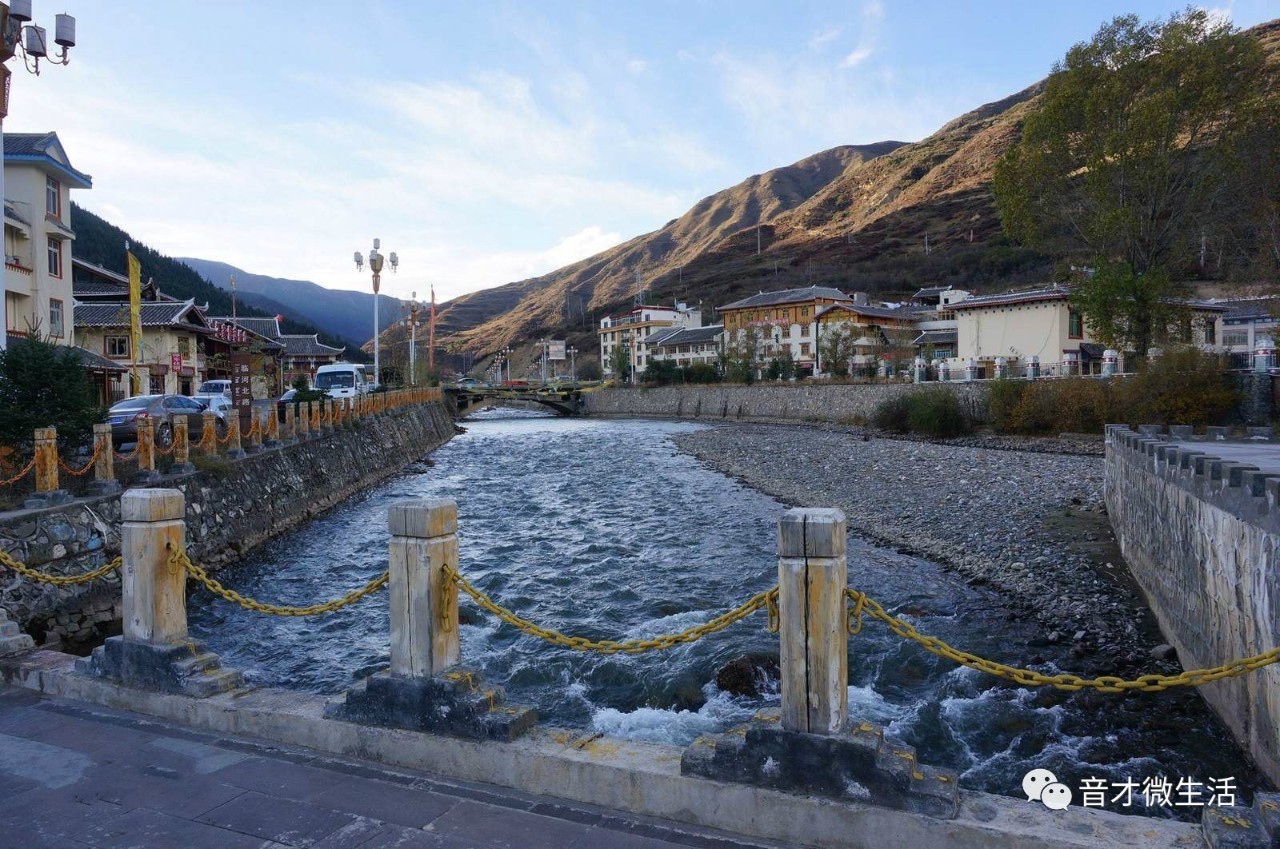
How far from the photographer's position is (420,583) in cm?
474

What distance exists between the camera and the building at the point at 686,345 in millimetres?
88000

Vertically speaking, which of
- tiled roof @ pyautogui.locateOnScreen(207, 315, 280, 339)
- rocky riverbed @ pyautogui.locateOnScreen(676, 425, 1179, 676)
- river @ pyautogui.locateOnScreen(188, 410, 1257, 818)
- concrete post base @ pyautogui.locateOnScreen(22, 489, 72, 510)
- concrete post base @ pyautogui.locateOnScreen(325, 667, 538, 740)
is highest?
tiled roof @ pyautogui.locateOnScreen(207, 315, 280, 339)

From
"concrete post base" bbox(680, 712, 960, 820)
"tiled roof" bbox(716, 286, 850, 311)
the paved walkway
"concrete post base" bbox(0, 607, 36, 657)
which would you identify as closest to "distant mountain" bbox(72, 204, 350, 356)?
"tiled roof" bbox(716, 286, 850, 311)

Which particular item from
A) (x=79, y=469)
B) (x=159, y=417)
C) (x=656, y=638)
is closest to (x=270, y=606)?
(x=656, y=638)

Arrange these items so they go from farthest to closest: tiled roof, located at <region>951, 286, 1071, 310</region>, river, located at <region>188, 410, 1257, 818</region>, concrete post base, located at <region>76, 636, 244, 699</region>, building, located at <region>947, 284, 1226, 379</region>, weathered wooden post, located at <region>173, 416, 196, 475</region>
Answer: tiled roof, located at <region>951, 286, 1071, 310</region>, building, located at <region>947, 284, 1226, 379</region>, weathered wooden post, located at <region>173, 416, 196, 475</region>, river, located at <region>188, 410, 1257, 818</region>, concrete post base, located at <region>76, 636, 244, 699</region>

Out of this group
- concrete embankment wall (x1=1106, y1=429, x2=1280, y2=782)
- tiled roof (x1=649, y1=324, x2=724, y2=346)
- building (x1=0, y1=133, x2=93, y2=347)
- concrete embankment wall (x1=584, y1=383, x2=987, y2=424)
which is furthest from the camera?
tiled roof (x1=649, y1=324, x2=724, y2=346)

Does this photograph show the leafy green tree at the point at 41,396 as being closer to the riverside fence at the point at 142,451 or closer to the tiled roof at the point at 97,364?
the riverside fence at the point at 142,451

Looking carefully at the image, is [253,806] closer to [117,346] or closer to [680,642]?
[680,642]

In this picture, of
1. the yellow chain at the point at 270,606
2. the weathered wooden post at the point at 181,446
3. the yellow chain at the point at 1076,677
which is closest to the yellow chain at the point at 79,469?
the weathered wooden post at the point at 181,446

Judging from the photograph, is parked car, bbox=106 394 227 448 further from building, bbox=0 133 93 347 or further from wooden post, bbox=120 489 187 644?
wooden post, bbox=120 489 187 644

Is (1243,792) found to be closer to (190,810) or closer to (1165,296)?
(190,810)

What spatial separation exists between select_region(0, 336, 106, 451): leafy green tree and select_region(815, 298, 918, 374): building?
51910 millimetres

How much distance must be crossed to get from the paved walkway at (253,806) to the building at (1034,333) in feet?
130

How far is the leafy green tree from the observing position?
13274mm
